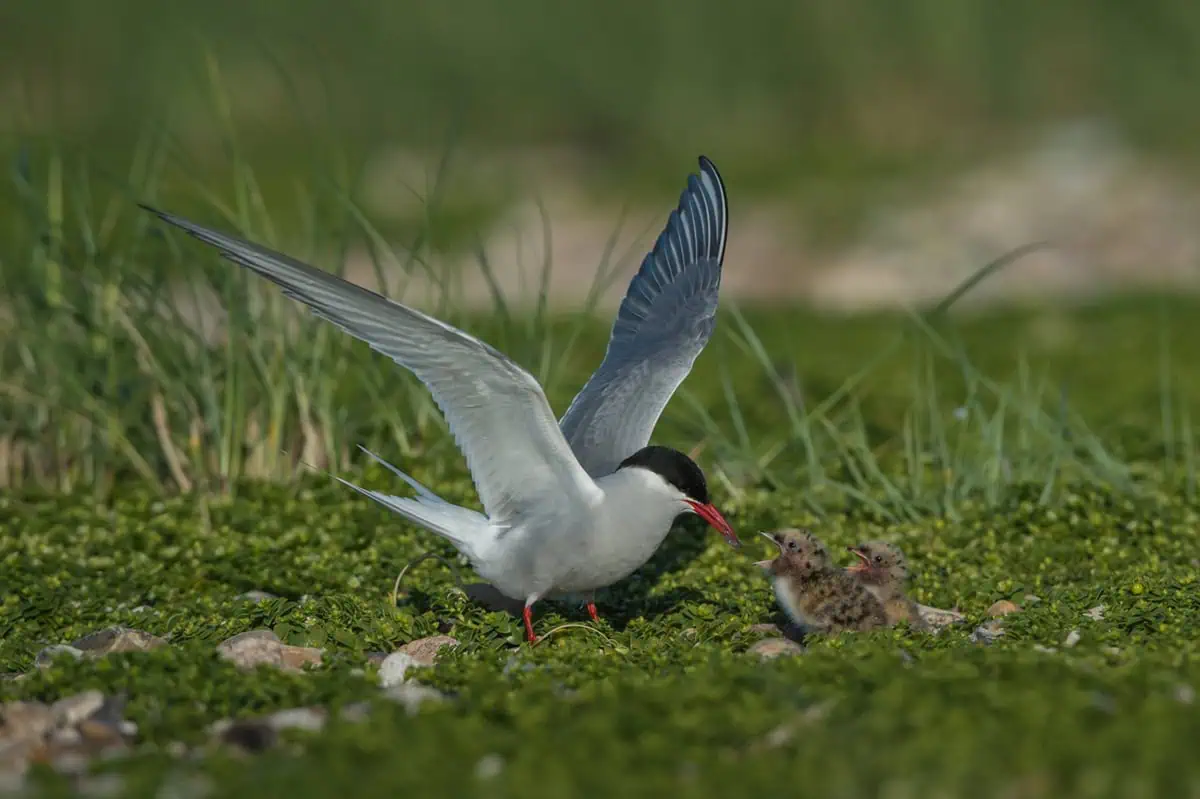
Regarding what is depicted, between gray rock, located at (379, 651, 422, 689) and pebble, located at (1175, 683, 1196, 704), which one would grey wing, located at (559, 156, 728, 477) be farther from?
pebble, located at (1175, 683, 1196, 704)

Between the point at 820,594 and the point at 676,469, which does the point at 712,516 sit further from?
the point at 820,594

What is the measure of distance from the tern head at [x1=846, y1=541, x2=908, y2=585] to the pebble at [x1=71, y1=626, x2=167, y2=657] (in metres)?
2.17

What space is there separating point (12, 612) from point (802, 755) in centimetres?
322

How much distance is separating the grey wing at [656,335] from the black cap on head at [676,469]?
0.41 m

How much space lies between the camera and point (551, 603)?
235 inches

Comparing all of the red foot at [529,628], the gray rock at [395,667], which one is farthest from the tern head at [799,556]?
the gray rock at [395,667]

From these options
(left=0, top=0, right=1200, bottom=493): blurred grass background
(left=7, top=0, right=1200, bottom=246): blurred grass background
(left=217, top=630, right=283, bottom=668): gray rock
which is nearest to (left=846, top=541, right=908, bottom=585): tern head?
(left=217, top=630, right=283, bottom=668): gray rock

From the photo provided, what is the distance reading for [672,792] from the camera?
3.44 metres

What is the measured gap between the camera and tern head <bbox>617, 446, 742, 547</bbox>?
206 inches

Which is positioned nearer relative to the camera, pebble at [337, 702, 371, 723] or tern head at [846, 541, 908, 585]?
pebble at [337, 702, 371, 723]

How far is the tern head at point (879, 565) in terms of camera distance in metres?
5.57

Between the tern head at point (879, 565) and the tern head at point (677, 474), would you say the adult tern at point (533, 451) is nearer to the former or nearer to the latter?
the tern head at point (677, 474)

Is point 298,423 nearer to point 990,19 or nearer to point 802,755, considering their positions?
point 802,755

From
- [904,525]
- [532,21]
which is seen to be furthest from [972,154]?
[904,525]
